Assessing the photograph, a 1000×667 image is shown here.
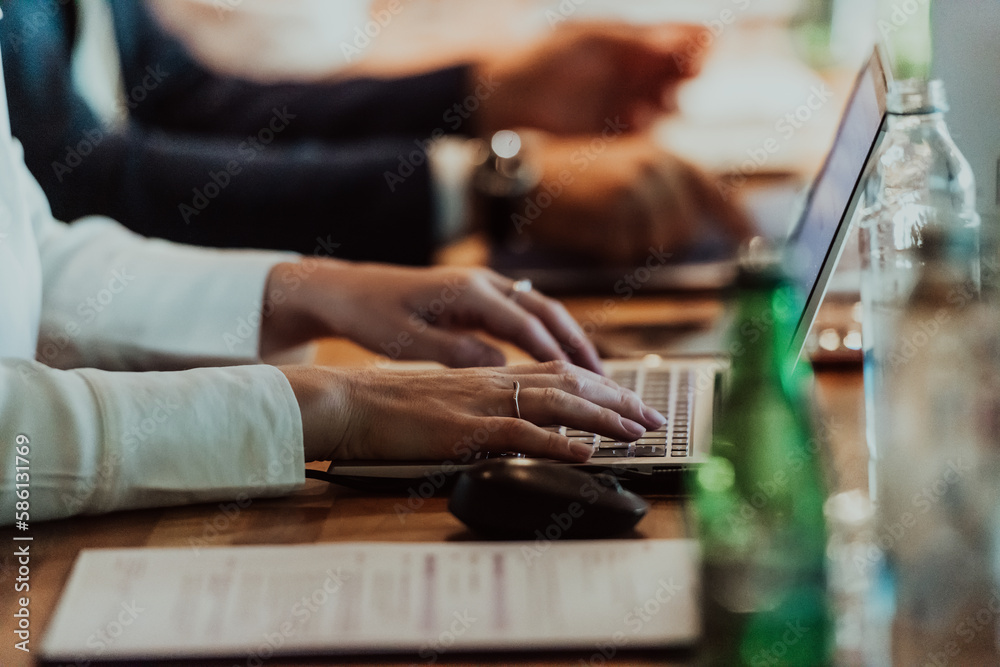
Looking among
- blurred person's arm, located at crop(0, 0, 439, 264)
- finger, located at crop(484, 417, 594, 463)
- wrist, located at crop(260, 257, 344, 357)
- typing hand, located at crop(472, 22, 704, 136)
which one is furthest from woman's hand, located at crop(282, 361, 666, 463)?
typing hand, located at crop(472, 22, 704, 136)

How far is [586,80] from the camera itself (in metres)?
2.23

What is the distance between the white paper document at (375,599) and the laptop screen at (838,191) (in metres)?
0.24

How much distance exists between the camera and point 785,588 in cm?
45

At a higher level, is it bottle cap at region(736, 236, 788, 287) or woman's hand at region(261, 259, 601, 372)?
bottle cap at region(736, 236, 788, 287)

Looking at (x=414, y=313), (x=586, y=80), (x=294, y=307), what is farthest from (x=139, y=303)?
(x=586, y=80)

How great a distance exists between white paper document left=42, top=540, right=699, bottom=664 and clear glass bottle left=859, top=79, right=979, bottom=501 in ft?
0.80

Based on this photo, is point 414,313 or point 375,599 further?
point 414,313

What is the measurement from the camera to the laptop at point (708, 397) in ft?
2.13

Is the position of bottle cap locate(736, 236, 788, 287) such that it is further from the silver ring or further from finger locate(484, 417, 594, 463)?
the silver ring

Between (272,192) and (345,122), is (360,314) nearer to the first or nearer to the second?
(272,192)

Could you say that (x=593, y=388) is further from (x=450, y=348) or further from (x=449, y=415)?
(x=450, y=348)

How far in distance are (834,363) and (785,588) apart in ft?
1.71

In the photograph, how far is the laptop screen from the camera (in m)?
0.65

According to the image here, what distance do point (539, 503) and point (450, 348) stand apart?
38cm
